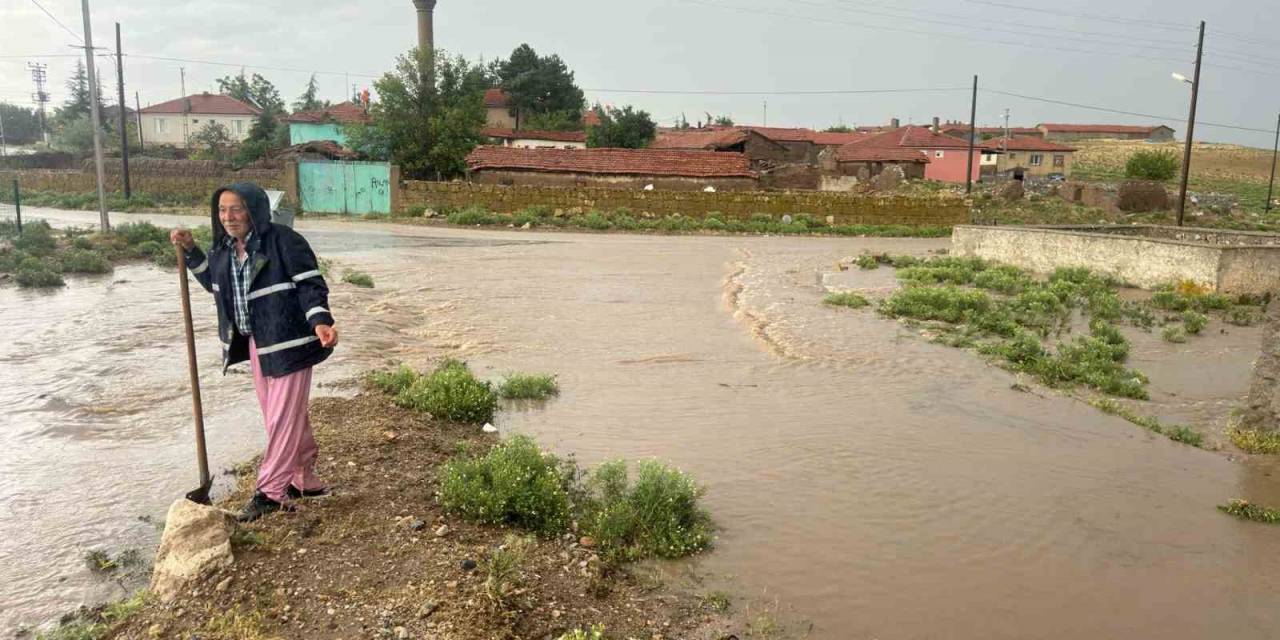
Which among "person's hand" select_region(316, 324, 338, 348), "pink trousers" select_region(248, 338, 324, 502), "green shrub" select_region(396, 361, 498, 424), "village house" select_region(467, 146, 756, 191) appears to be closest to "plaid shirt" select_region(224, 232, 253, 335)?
"pink trousers" select_region(248, 338, 324, 502)

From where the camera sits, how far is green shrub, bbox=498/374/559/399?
8102mm

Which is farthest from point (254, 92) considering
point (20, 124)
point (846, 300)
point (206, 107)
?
point (846, 300)

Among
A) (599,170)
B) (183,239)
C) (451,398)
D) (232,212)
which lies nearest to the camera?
(232,212)

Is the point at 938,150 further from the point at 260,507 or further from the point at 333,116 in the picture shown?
the point at 260,507

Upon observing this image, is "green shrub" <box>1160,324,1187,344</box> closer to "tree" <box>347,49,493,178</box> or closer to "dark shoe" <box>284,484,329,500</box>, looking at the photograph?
"dark shoe" <box>284,484,329,500</box>

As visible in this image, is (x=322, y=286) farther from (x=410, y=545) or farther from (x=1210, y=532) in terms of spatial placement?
(x=1210, y=532)

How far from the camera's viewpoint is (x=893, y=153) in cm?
5209

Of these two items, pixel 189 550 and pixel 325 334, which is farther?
pixel 325 334

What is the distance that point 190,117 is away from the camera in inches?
2672

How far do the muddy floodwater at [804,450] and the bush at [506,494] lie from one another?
0.93 meters

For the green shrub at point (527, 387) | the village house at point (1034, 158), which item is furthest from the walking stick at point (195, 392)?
the village house at point (1034, 158)

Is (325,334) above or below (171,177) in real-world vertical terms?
below

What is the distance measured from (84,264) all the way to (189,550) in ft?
47.9

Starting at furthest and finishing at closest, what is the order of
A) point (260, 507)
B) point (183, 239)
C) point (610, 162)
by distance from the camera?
point (610, 162), point (260, 507), point (183, 239)
